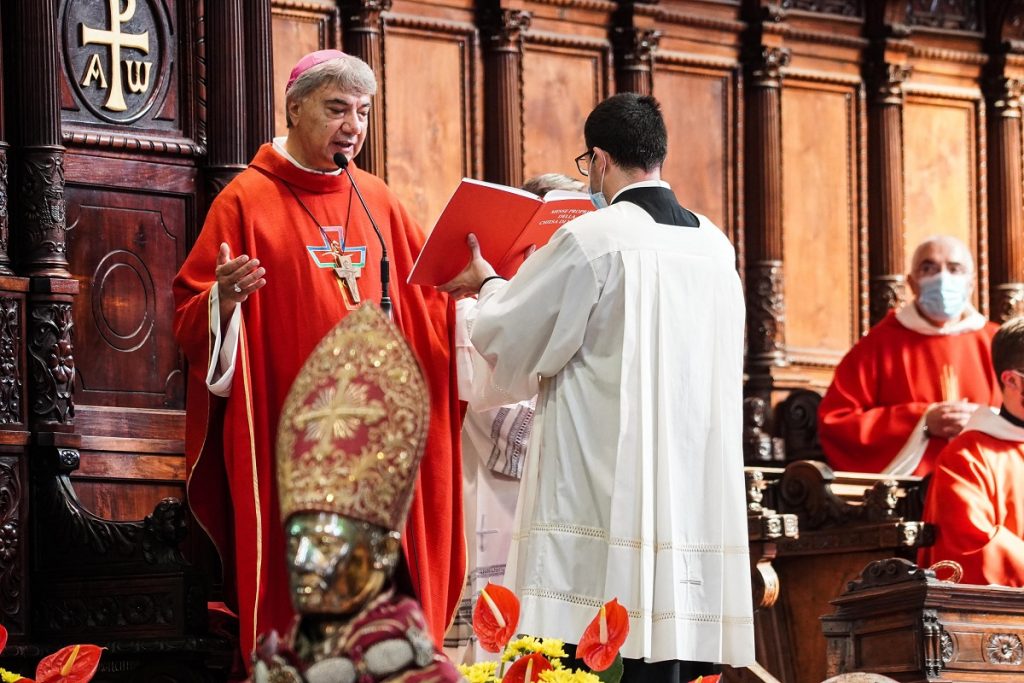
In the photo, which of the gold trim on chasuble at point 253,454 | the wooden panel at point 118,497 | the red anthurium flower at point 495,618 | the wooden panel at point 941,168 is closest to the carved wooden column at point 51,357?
the wooden panel at point 118,497

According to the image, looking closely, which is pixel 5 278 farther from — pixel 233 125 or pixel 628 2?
pixel 628 2

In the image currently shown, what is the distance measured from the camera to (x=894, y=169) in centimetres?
938

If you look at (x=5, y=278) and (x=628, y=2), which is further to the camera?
(x=628, y=2)

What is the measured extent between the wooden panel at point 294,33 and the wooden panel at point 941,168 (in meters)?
3.26

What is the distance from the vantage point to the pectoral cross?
519 centimetres

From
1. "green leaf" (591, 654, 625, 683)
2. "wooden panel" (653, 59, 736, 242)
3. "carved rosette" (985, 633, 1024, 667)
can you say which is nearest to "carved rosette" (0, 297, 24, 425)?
"green leaf" (591, 654, 625, 683)

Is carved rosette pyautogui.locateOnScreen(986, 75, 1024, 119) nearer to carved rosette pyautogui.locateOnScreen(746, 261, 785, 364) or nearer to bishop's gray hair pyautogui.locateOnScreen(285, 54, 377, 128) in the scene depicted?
carved rosette pyautogui.locateOnScreen(746, 261, 785, 364)

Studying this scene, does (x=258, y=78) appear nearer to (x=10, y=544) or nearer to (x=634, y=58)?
(x=10, y=544)

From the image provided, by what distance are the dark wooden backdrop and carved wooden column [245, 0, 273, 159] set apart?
0.03 ft

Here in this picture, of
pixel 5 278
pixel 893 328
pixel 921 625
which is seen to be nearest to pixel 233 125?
pixel 5 278

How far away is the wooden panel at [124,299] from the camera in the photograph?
20.8 feet

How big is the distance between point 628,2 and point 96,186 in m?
3.13

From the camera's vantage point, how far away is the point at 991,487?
6.60 metres

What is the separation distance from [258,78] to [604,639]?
12.7 ft
